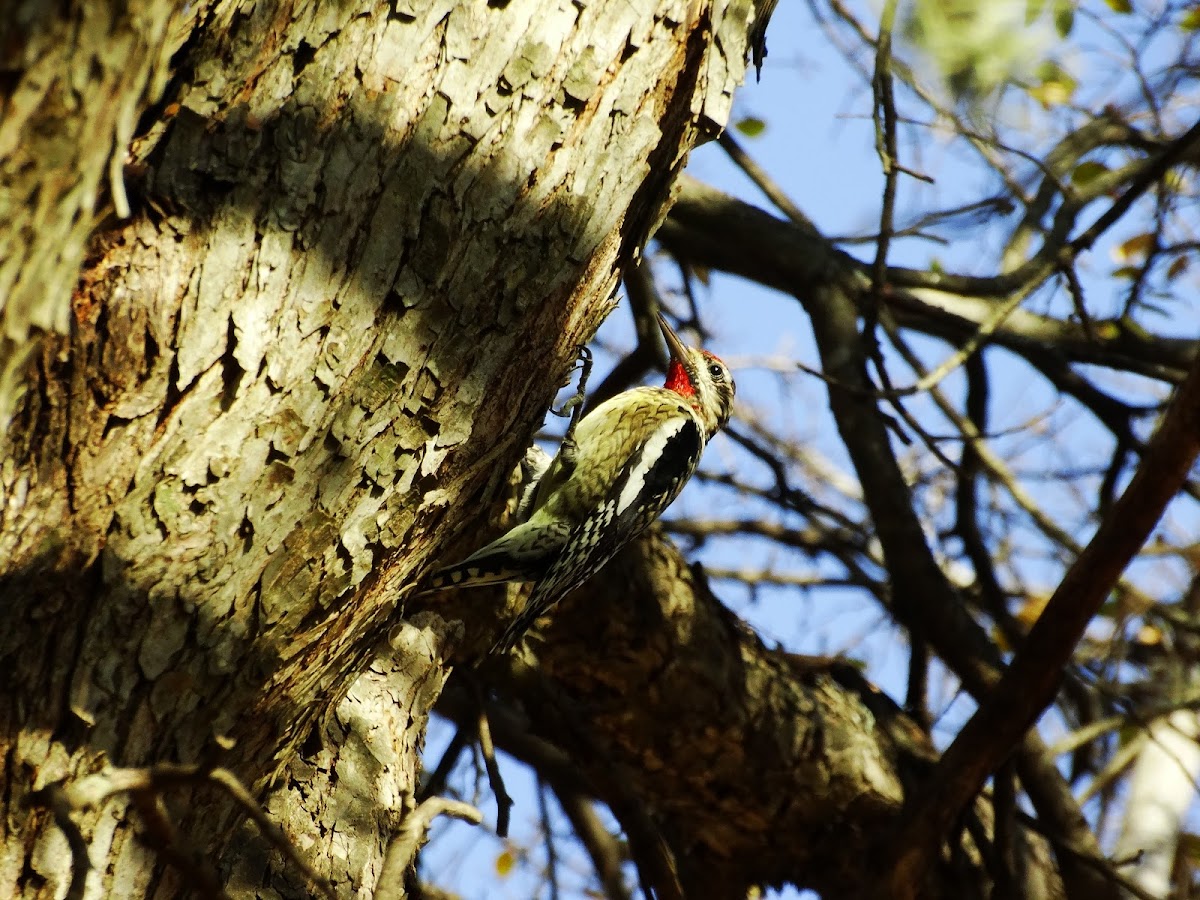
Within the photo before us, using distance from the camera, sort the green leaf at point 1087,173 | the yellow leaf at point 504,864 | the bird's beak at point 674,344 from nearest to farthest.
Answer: the bird's beak at point 674,344 → the green leaf at point 1087,173 → the yellow leaf at point 504,864

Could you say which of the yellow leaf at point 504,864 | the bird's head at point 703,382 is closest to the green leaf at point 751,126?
the bird's head at point 703,382

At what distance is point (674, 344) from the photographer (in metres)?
5.11

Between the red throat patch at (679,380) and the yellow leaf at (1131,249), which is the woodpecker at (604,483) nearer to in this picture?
the red throat patch at (679,380)

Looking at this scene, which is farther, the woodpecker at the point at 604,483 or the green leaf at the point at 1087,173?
the green leaf at the point at 1087,173

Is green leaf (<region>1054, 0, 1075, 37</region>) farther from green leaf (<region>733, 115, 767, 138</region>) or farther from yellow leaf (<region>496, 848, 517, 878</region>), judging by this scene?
yellow leaf (<region>496, 848, 517, 878</region>)

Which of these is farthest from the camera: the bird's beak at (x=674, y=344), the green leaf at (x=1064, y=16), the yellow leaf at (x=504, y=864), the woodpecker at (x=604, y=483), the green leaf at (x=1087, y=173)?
the yellow leaf at (x=504, y=864)

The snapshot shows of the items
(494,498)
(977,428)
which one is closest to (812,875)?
(977,428)

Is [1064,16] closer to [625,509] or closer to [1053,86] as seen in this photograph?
[1053,86]

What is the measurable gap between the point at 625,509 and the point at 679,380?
1225 millimetres

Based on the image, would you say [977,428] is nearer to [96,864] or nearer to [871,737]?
[871,737]

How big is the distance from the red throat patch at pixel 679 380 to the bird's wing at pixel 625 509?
0.30m

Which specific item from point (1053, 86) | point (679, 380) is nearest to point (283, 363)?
point (679, 380)

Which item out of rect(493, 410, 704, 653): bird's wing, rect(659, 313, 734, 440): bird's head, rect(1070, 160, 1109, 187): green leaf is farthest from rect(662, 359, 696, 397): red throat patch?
rect(1070, 160, 1109, 187): green leaf

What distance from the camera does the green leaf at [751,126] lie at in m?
5.25
